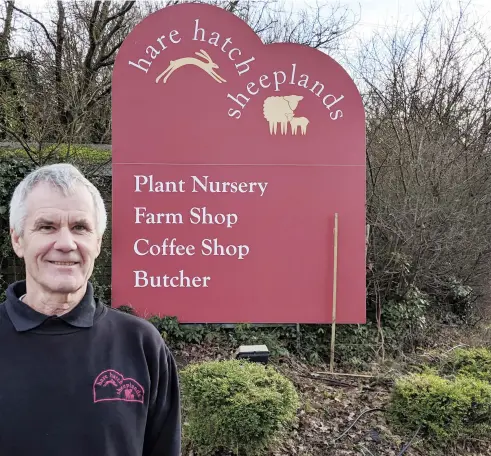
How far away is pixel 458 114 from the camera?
9695 millimetres

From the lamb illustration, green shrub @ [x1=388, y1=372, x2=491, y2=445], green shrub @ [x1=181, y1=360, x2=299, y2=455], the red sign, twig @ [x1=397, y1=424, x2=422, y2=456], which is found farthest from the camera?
the lamb illustration

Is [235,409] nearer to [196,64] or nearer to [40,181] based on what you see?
[40,181]

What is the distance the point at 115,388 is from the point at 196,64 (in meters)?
4.40

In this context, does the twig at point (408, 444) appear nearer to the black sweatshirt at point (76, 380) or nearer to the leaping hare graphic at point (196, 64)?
the black sweatshirt at point (76, 380)

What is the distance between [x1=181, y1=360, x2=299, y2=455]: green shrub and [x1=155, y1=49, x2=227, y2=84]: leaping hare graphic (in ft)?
10.3

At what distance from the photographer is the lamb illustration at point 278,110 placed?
210 inches

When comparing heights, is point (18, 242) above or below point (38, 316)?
above

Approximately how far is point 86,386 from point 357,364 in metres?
4.47

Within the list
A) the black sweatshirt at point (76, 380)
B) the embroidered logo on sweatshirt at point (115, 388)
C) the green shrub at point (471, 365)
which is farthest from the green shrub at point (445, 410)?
the embroidered logo on sweatshirt at point (115, 388)

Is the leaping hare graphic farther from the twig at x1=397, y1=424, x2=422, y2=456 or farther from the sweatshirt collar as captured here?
the sweatshirt collar

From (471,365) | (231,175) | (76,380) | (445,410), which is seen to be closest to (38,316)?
(76,380)

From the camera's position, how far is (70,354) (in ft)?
4.80

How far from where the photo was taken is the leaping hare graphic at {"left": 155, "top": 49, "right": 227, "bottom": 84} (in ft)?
17.3

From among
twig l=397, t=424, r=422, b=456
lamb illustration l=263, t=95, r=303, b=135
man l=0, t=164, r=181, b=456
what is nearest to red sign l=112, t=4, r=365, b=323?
lamb illustration l=263, t=95, r=303, b=135
